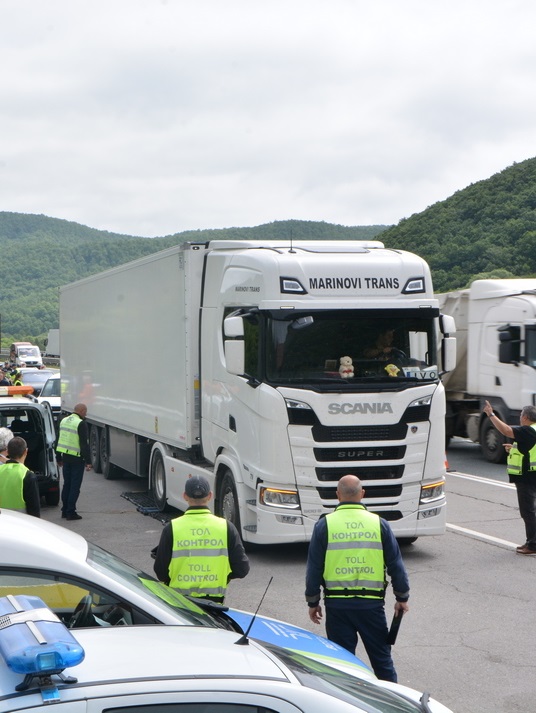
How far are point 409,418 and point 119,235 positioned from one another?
6084 inches

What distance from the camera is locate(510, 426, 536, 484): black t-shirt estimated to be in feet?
35.2

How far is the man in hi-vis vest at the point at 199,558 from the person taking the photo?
592 centimetres

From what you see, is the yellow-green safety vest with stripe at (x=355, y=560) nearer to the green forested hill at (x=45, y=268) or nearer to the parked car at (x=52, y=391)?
the parked car at (x=52, y=391)

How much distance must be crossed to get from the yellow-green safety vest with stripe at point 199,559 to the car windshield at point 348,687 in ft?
6.30

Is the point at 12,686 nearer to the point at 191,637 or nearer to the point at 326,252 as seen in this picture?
the point at 191,637

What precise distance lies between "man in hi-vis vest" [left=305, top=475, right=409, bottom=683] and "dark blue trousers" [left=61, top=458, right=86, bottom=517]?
865 centimetres

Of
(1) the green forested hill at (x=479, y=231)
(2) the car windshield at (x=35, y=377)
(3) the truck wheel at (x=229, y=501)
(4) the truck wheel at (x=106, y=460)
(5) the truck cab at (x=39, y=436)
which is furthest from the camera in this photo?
(1) the green forested hill at (x=479, y=231)

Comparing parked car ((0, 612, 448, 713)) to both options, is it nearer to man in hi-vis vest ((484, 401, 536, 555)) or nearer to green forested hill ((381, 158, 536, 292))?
man in hi-vis vest ((484, 401, 536, 555))

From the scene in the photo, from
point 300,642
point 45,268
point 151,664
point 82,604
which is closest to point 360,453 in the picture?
point 300,642

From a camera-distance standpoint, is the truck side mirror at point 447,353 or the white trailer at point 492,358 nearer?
the truck side mirror at point 447,353

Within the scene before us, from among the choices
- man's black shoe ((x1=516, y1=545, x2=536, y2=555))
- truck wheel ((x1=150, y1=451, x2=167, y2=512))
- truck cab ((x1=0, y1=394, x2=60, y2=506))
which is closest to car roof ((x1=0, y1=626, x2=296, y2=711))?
man's black shoe ((x1=516, y1=545, x2=536, y2=555))

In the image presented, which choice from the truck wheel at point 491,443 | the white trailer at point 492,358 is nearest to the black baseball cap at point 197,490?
the white trailer at point 492,358

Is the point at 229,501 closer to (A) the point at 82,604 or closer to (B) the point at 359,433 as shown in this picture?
(B) the point at 359,433

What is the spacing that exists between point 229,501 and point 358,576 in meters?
5.53
